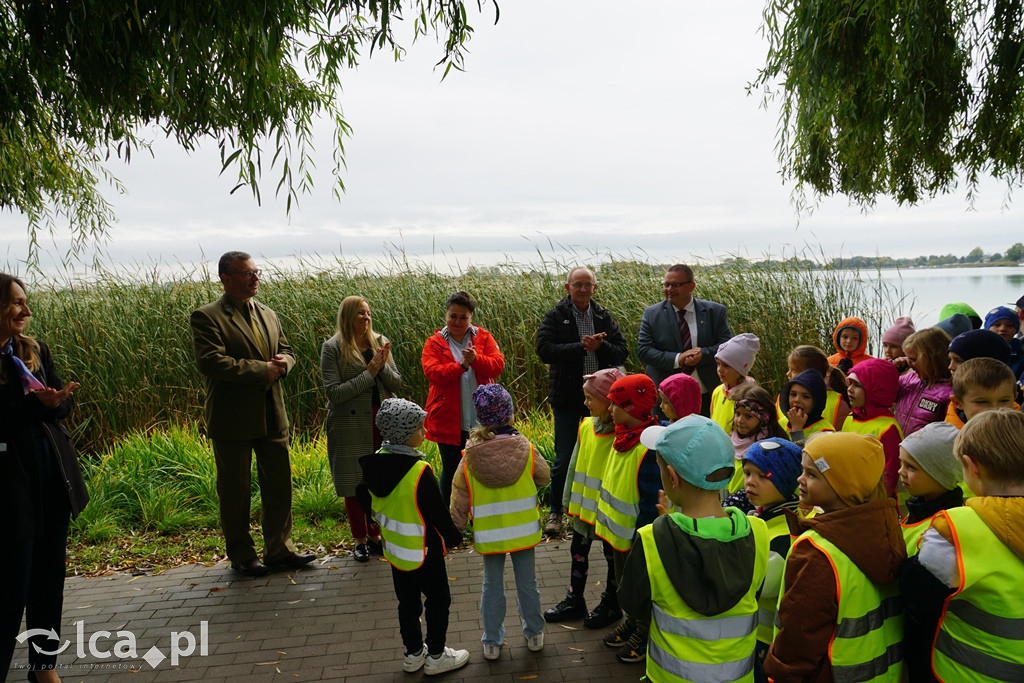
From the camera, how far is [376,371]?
4.98 metres

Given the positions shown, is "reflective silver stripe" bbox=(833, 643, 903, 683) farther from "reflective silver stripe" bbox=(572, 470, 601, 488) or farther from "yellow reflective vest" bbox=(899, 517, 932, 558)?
"reflective silver stripe" bbox=(572, 470, 601, 488)

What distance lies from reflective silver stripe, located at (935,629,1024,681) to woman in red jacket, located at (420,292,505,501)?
336 cm

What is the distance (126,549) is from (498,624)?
335 cm

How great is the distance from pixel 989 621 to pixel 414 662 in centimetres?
241

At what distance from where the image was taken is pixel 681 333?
5.61 meters

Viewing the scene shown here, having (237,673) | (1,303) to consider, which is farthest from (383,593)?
(1,303)

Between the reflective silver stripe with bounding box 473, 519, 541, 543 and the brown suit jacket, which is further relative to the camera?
the brown suit jacket

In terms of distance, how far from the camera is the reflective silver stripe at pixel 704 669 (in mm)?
2363

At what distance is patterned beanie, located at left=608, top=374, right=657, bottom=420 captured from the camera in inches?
137

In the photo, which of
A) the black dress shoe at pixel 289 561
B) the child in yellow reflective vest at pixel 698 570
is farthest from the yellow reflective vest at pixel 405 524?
the black dress shoe at pixel 289 561

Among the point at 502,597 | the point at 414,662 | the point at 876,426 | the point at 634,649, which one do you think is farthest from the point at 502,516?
the point at 876,426

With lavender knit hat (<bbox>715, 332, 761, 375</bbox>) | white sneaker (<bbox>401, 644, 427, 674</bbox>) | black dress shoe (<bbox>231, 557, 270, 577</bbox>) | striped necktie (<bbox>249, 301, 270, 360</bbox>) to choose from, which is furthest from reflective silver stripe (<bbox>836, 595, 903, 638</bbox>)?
striped necktie (<bbox>249, 301, 270, 360</bbox>)

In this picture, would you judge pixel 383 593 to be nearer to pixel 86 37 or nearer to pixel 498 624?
pixel 498 624

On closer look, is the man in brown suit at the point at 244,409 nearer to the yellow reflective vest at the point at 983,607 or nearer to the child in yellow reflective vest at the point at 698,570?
the child in yellow reflective vest at the point at 698,570
